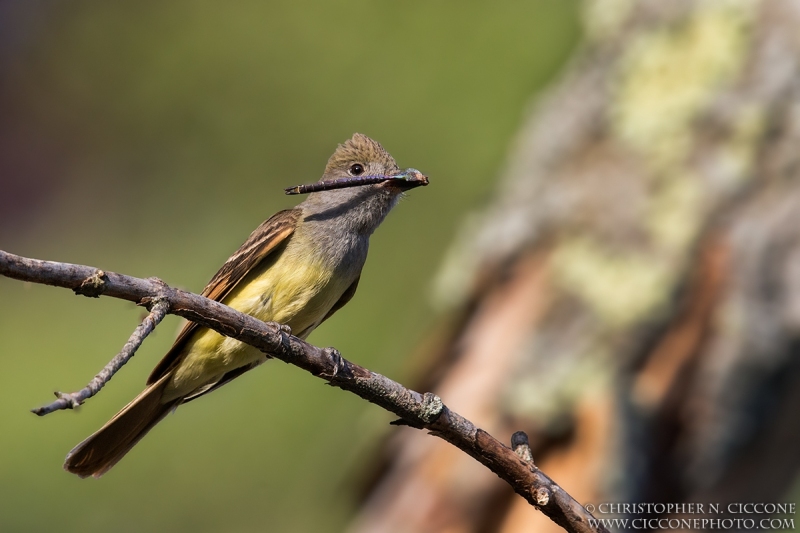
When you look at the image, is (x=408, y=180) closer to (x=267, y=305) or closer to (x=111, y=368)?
(x=267, y=305)

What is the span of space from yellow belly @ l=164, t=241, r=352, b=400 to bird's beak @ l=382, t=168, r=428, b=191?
1.82 feet

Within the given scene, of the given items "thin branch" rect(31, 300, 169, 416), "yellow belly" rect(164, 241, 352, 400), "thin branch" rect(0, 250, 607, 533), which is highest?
"yellow belly" rect(164, 241, 352, 400)

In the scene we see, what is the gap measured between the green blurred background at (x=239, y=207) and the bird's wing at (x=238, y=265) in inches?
52.5

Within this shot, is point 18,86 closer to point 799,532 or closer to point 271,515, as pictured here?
point 271,515

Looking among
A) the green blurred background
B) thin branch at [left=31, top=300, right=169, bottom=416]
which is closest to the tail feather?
the green blurred background

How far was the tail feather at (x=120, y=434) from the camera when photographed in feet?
14.0

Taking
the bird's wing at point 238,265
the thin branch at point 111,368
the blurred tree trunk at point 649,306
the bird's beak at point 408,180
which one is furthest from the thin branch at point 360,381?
the blurred tree trunk at point 649,306

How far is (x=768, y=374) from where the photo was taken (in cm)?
523

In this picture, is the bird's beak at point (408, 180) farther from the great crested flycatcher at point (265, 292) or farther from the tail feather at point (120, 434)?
the tail feather at point (120, 434)

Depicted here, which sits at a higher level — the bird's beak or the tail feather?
the bird's beak

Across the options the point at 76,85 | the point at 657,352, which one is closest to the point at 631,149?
the point at 657,352

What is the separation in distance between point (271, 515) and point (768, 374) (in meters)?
3.14

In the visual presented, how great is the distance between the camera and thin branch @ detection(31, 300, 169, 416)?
2.29 metres

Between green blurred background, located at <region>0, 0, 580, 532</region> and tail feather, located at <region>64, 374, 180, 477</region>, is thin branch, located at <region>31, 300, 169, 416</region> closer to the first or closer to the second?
tail feather, located at <region>64, 374, 180, 477</region>
